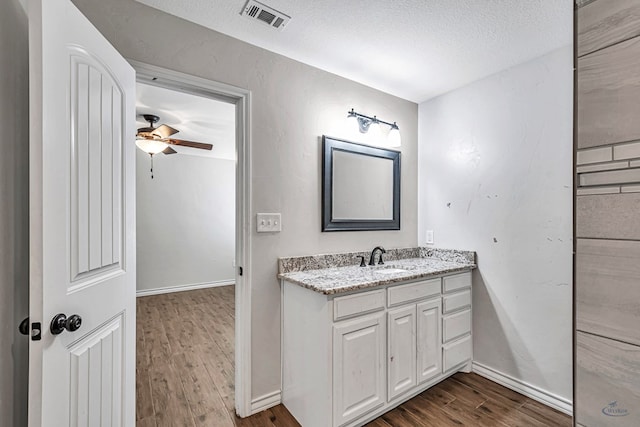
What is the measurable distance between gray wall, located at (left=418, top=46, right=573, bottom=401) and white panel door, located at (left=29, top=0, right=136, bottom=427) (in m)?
2.30

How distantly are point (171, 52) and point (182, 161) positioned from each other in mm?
3521

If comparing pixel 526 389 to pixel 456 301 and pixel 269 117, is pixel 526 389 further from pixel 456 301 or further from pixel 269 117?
pixel 269 117

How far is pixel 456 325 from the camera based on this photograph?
2.23 m

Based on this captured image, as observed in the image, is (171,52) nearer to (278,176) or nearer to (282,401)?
(278,176)

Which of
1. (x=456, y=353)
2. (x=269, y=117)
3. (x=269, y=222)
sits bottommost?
(x=456, y=353)

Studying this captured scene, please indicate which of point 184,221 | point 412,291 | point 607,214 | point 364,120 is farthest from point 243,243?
point 184,221

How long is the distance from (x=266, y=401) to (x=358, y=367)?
68 cm

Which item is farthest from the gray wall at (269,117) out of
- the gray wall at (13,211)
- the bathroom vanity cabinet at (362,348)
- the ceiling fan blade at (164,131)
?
the ceiling fan blade at (164,131)

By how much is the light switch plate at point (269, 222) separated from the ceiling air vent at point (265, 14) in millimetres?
1102

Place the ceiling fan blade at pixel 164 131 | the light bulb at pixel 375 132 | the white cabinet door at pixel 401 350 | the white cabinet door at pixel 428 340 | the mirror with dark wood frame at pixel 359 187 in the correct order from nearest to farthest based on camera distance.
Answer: the white cabinet door at pixel 401 350 < the white cabinet door at pixel 428 340 < the mirror with dark wood frame at pixel 359 187 < the light bulb at pixel 375 132 < the ceiling fan blade at pixel 164 131

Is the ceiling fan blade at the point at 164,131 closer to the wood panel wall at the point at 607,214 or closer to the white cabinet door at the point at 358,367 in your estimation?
the white cabinet door at the point at 358,367

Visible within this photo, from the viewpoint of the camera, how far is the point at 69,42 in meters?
1.03

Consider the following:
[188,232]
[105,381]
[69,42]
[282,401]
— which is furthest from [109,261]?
[188,232]

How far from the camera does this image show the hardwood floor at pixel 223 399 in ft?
5.84
